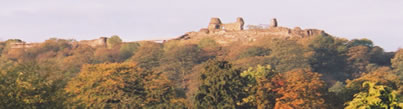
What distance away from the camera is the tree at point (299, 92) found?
180 feet

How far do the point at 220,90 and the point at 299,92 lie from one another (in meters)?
5.71

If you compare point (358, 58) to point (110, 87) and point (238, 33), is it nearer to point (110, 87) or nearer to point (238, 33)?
point (238, 33)

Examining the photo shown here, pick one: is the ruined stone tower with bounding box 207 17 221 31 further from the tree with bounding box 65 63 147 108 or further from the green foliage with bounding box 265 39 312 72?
the tree with bounding box 65 63 147 108

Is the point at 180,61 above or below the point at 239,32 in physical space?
below

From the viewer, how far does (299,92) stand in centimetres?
5606

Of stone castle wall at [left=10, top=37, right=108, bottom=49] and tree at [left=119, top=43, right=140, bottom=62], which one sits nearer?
tree at [left=119, top=43, right=140, bottom=62]

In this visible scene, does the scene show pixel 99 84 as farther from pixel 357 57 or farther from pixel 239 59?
pixel 357 57

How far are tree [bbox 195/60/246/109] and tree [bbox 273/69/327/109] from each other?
2897 mm

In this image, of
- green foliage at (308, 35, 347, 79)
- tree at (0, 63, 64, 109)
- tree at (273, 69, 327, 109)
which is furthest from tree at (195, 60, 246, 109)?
green foliage at (308, 35, 347, 79)

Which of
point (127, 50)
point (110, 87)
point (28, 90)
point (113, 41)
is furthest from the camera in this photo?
point (113, 41)

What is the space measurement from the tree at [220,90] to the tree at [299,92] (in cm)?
290

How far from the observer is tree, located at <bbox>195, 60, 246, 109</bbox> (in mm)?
56000

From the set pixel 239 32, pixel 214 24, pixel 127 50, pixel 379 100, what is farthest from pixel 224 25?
pixel 379 100

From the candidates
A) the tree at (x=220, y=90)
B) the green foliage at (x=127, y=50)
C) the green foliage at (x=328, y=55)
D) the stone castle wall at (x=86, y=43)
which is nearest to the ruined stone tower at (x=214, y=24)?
the green foliage at (x=127, y=50)
